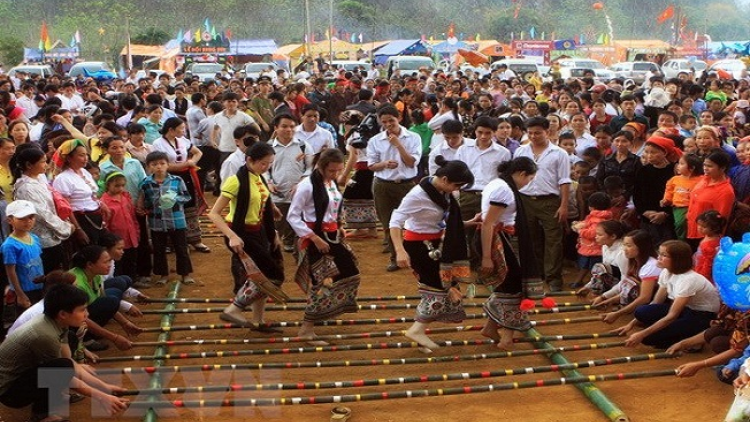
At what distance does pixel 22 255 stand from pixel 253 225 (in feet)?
5.48

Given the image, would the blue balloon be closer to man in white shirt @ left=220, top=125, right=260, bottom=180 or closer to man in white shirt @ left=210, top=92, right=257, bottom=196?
man in white shirt @ left=220, top=125, right=260, bottom=180

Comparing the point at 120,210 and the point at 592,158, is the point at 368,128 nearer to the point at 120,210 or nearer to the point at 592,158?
the point at 592,158

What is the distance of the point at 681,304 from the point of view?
258 inches

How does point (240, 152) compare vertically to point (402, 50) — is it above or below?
above

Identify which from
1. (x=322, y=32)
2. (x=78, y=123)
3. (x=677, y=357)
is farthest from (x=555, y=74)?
(x=322, y=32)

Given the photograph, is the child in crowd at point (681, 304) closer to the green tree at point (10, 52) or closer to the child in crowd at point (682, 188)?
the child in crowd at point (682, 188)

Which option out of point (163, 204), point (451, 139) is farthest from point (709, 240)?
point (163, 204)

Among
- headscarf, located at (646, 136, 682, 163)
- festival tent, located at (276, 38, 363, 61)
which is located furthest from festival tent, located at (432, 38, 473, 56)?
headscarf, located at (646, 136, 682, 163)

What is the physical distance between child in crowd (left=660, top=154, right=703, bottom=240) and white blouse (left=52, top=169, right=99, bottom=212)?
4.87 meters

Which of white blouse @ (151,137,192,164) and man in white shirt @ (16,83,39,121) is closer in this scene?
white blouse @ (151,137,192,164)

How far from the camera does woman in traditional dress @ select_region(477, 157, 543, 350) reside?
643cm

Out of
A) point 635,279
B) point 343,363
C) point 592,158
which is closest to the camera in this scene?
point 343,363

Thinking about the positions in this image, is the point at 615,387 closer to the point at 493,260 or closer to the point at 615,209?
the point at 493,260

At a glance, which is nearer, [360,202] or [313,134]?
[313,134]
